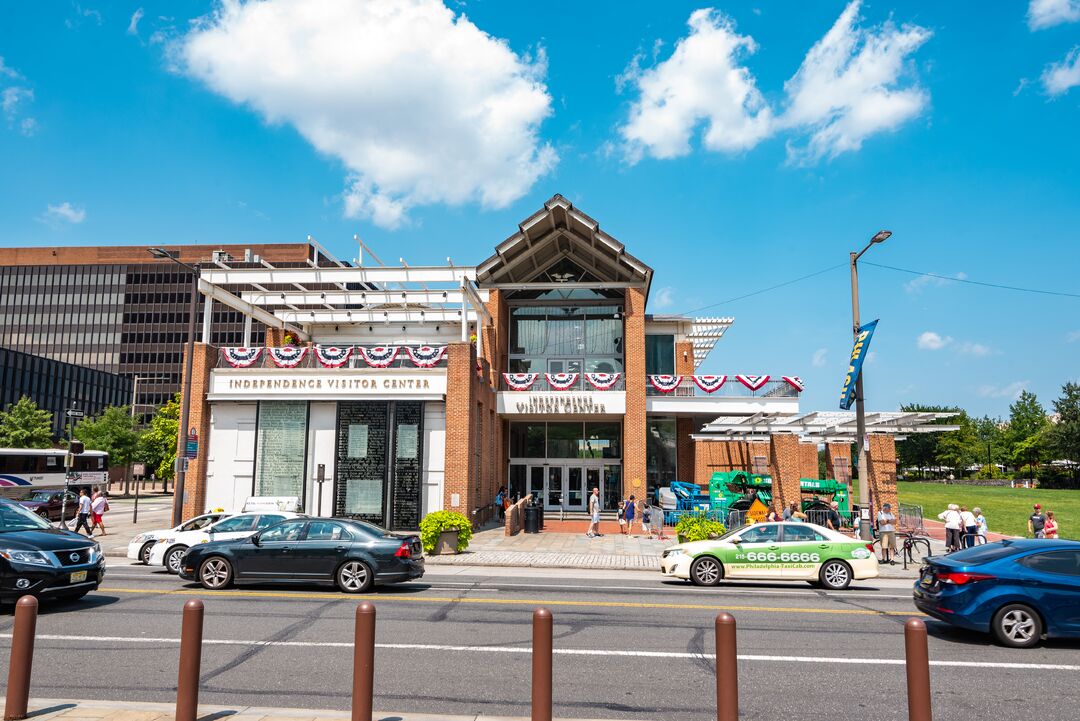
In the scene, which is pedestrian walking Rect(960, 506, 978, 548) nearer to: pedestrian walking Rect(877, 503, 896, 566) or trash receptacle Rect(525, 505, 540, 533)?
pedestrian walking Rect(877, 503, 896, 566)

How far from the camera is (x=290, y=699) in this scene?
6.52 metres

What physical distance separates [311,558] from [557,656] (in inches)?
256

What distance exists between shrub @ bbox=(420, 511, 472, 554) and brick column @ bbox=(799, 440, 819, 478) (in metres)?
21.2

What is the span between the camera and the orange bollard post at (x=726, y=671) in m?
4.84

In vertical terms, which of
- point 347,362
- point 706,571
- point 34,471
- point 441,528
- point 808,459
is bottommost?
point 706,571

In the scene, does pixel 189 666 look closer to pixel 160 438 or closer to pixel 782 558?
pixel 782 558

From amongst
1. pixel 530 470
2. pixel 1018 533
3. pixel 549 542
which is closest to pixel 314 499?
pixel 549 542

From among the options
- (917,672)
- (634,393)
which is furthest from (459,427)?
(917,672)

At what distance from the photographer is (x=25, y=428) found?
5431 cm

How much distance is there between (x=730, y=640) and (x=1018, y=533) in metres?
33.9

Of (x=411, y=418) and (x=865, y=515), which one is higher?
(x=411, y=418)

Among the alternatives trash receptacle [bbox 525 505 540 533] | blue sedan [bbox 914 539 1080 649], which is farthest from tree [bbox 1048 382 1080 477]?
blue sedan [bbox 914 539 1080 649]

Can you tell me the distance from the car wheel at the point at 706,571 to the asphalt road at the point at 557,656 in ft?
6.58

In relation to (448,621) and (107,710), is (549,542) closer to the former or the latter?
(448,621)
